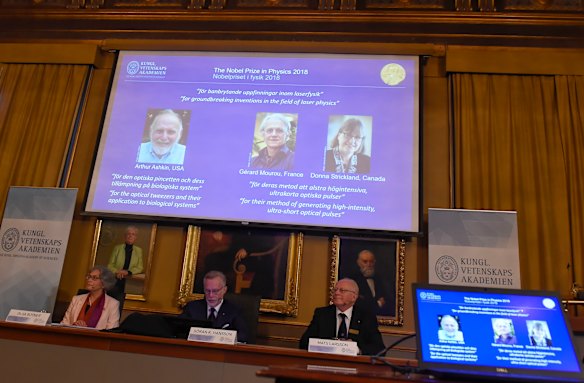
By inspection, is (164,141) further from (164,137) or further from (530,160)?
(530,160)

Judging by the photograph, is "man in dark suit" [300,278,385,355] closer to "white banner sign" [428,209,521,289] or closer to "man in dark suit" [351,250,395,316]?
"man in dark suit" [351,250,395,316]

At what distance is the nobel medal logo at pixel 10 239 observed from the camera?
16.7 feet

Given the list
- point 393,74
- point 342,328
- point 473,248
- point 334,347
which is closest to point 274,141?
point 393,74

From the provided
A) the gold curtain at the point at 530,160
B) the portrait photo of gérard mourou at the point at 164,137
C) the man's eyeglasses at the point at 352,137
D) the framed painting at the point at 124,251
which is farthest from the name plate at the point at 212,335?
the gold curtain at the point at 530,160

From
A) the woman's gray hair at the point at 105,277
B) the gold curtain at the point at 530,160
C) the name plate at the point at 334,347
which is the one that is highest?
the gold curtain at the point at 530,160

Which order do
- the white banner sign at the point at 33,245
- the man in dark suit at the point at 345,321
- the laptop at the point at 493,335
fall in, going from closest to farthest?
the laptop at the point at 493,335 < the man in dark suit at the point at 345,321 < the white banner sign at the point at 33,245

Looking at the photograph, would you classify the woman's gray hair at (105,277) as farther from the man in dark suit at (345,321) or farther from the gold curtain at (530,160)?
the gold curtain at (530,160)

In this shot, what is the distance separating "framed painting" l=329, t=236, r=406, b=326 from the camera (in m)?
4.63

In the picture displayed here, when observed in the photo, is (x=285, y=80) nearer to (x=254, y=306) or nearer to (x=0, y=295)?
(x=254, y=306)

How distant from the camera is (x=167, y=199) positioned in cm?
499

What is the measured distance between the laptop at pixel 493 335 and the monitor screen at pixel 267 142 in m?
2.96

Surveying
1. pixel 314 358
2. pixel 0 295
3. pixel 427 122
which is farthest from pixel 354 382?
pixel 0 295

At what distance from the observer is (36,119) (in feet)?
18.6

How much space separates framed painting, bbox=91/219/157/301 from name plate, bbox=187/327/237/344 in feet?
6.93
